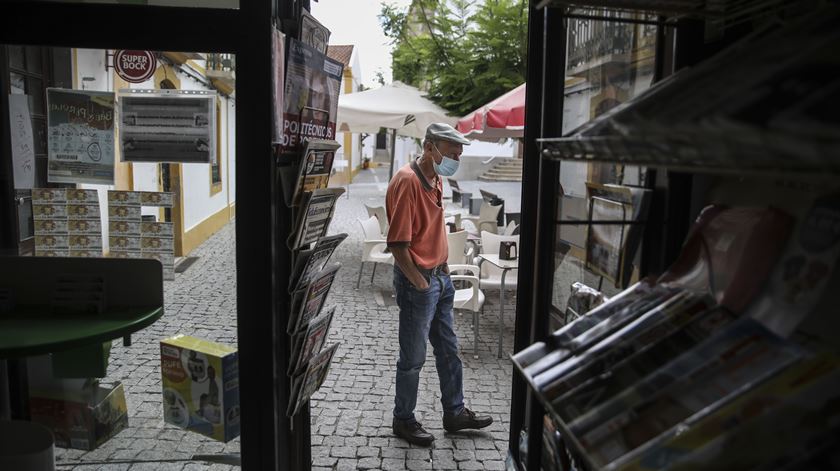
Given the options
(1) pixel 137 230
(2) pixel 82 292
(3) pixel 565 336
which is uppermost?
(1) pixel 137 230

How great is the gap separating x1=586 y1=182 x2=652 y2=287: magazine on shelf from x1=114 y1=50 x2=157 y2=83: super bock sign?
1.60 meters

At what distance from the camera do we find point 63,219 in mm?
2385

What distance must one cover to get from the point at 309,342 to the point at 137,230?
81 centimetres

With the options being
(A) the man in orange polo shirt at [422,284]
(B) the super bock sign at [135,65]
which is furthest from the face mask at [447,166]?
(B) the super bock sign at [135,65]

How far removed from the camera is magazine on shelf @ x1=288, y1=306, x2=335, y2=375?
257cm

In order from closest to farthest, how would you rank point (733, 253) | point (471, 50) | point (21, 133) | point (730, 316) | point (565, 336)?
point (730, 316) → point (733, 253) → point (565, 336) → point (21, 133) → point (471, 50)

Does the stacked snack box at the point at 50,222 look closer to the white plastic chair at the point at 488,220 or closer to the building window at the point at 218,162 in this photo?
the building window at the point at 218,162

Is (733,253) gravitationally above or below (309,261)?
above

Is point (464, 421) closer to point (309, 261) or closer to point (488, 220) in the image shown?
point (309, 261)

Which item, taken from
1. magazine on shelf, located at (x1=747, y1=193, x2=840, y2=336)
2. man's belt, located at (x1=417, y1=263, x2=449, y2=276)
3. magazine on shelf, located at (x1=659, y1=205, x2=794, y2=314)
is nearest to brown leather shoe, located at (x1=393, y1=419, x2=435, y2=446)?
man's belt, located at (x1=417, y1=263, x2=449, y2=276)

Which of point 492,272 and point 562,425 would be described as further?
point 492,272

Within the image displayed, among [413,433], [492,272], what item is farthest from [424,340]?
[492,272]

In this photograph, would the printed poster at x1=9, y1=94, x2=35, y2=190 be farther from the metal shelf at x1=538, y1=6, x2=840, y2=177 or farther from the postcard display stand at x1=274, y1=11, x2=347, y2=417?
the metal shelf at x1=538, y1=6, x2=840, y2=177

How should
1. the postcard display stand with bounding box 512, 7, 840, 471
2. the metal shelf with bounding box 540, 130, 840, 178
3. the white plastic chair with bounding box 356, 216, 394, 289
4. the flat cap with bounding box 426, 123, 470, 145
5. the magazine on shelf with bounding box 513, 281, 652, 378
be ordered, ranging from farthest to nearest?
1. the white plastic chair with bounding box 356, 216, 394, 289
2. the flat cap with bounding box 426, 123, 470, 145
3. the magazine on shelf with bounding box 513, 281, 652, 378
4. the postcard display stand with bounding box 512, 7, 840, 471
5. the metal shelf with bounding box 540, 130, 840, 178
